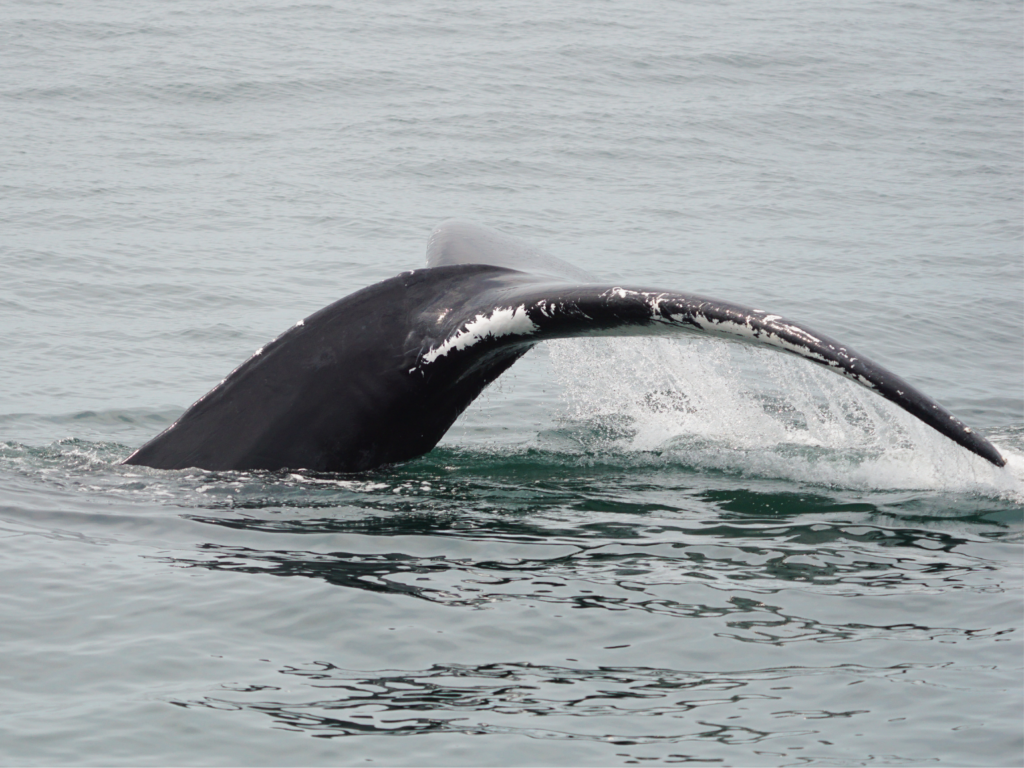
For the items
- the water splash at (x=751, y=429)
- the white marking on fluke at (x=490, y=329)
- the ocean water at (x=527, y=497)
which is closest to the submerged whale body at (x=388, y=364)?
the white marking on fluke at (x=490, y=329)

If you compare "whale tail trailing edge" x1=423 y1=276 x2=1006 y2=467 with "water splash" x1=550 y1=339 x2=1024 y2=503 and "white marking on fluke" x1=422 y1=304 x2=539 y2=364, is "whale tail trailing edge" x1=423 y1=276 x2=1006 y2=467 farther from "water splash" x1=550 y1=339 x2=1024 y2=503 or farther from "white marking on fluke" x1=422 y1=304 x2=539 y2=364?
"water splash" x1=550 y1=339 x2=1024 y2=503

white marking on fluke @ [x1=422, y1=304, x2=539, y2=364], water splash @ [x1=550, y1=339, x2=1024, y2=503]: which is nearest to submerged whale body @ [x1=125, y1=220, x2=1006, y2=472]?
white marking on fluke @ [x1=422, y1=304, x2=539, y2=364]

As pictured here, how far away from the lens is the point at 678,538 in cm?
548

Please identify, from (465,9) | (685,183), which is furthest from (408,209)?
(465,9)

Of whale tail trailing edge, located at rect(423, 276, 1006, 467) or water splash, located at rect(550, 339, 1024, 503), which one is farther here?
water splash, located at rect(550, 339, 1024, 503)

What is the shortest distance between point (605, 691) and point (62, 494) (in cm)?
317

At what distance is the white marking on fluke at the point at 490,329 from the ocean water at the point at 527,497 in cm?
79

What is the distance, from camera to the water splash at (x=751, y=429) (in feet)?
20.3

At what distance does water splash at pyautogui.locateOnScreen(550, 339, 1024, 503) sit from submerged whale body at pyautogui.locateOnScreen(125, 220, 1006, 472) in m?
1.16

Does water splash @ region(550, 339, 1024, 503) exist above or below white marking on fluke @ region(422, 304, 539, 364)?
below

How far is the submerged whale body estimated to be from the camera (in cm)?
504

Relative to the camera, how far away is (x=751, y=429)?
24.9ft

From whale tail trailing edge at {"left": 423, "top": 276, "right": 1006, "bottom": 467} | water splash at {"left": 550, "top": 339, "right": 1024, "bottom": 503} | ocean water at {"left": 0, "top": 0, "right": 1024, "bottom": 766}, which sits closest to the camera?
ocean water at {"left": 0, "top": 0, "right": 1024, "bottom": 766}

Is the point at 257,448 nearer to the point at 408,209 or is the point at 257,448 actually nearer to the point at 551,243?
the point at 551,243
